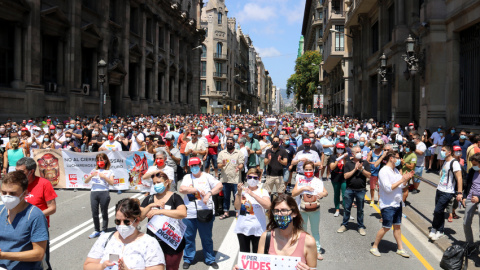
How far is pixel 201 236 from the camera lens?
636cm

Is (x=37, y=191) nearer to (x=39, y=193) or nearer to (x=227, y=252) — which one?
(x=39, y=193)

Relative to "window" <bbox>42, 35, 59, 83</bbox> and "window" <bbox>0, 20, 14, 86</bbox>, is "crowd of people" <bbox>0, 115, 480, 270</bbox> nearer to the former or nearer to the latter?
"window" <bbox>0, 20, 14, 86</bbox>

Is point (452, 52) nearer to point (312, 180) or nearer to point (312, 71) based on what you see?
point (312, 180)

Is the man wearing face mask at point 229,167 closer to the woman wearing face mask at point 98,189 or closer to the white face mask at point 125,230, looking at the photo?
the woman wearing face mask at point 98,189

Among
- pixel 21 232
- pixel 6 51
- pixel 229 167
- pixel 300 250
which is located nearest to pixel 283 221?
pixel 300 250

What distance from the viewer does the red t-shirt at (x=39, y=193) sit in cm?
517

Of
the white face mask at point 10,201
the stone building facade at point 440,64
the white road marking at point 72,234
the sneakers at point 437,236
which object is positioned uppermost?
the stone building facade at point 440,64

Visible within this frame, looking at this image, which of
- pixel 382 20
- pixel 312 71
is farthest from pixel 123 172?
pixel 312 71

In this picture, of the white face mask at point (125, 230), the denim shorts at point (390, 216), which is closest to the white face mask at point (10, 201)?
the white face mask at point (125, 230)

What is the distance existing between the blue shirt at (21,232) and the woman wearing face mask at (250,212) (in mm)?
2596

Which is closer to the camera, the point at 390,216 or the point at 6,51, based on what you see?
the point at 390,216

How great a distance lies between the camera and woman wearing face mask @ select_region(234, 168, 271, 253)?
5699 mm

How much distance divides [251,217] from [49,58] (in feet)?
81.4

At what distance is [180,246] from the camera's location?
507cm
